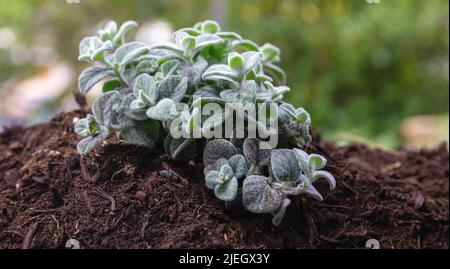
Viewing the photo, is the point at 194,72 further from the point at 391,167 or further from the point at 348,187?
the point at 391,167

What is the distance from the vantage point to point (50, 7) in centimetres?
305

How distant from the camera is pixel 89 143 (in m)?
0.85

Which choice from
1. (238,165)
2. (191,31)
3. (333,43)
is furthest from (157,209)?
(333,43)

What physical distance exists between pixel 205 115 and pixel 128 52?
0.69 feet

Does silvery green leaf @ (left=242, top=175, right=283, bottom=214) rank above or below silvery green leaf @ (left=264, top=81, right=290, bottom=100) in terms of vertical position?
below

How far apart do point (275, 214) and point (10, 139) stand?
0.65 m

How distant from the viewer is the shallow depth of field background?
2928 mm

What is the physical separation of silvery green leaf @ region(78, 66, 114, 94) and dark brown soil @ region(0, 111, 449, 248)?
0.11 meters

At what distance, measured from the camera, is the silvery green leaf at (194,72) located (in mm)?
859

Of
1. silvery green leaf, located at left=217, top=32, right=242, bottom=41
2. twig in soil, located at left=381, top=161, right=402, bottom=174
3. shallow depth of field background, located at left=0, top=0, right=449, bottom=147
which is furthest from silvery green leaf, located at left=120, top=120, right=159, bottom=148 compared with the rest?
shallow depth of field background, located at left=0, top=0, right=449, bottom=147

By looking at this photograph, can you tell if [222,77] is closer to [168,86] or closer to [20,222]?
[168,86]

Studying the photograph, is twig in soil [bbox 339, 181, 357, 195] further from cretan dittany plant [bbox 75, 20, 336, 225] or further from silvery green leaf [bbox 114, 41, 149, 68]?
silvery green leaf [bbox 114, 41, 149, 68]

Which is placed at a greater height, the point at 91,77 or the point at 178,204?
the point at 91,77
